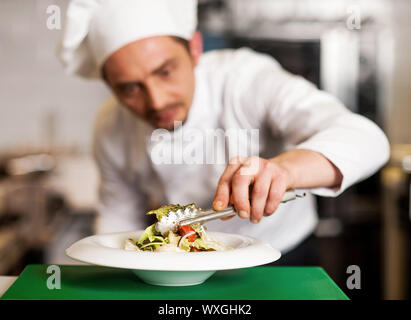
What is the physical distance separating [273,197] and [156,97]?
0.36 metres

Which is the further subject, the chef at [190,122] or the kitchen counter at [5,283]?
the chef at [190,122]

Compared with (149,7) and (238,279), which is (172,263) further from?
(149,7)

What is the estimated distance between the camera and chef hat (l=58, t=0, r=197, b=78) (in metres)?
0.87

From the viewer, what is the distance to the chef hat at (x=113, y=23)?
872 millimetres

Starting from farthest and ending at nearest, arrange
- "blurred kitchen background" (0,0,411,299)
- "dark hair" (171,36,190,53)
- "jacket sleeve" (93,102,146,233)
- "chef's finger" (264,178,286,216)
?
"blurred kitchen background" (0,0,411,299) < "jacket sleeve" (93,102,146,233) < "dark hair" (171,36,190,53) < "chef's finger" (264,178,286,216)

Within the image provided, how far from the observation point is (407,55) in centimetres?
216

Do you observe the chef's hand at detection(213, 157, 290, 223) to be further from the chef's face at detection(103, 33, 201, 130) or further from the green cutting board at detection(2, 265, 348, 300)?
the chef's face at detection(103, 33, 201, 130)

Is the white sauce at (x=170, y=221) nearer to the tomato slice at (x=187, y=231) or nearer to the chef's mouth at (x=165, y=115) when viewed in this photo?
the tomato slice at (x=187, y=231)


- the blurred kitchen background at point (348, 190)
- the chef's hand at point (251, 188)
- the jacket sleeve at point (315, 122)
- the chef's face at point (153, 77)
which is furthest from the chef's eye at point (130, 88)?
the blurred kitchen background at point (348, 190)

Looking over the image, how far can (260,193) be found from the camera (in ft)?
1.92

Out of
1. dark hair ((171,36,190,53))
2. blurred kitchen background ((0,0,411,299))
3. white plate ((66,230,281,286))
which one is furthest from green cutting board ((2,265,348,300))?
blurred kitchen background ((0,0,411,299))

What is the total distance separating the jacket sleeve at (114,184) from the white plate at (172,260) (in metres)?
0.54

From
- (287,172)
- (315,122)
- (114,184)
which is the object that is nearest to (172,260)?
(287,172)

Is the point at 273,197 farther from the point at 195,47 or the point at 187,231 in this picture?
the point at 195,47
